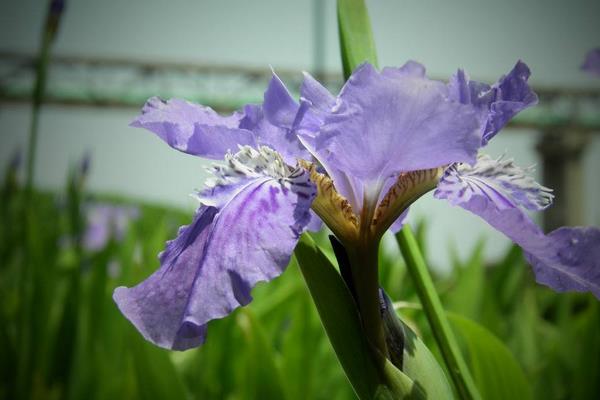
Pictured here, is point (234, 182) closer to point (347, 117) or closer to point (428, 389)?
point (347, 117)

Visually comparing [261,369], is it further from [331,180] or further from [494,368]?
[331,180]

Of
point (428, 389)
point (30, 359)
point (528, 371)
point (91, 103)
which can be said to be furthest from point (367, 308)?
point (91, 103)

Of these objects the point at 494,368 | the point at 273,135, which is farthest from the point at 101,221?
the point at 273,135

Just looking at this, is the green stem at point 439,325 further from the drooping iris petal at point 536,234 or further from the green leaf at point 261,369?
the green leaf at point 261,369

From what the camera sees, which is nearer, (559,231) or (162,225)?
(559,231)

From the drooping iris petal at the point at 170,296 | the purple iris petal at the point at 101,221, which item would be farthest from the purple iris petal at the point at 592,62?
the purple iris petal at the point at 101,221

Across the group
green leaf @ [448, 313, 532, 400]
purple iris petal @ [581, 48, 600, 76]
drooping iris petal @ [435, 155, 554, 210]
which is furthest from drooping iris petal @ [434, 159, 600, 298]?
purple iris petal @ [581, 48, 600, 76]

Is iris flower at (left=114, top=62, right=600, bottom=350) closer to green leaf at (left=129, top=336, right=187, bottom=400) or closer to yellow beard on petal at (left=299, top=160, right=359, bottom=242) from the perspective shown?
yellow beard on petal at (left=299, top=160, right=359, bottom=242)
